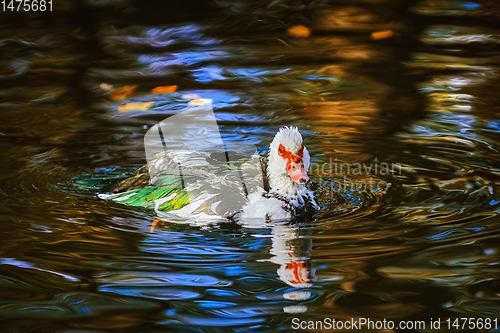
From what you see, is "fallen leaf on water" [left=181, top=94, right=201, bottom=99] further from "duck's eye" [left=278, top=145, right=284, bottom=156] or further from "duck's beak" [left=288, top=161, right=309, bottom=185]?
"duck's beak" [left=288, top=161, right=309, bottom=185]

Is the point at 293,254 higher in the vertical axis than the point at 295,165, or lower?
lower

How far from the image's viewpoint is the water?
407 cm

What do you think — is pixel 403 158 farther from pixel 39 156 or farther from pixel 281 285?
pixel 39 156

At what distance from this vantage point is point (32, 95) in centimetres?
823

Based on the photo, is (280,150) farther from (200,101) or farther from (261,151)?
(200,101)

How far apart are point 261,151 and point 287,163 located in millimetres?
1434

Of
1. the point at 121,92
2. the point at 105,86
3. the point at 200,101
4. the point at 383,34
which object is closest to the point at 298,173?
the point at 200,101

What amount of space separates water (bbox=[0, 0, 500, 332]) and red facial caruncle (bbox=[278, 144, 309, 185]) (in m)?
0.35

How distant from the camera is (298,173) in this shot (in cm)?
533

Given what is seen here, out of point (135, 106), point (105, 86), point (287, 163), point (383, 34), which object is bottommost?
point (135, 106)

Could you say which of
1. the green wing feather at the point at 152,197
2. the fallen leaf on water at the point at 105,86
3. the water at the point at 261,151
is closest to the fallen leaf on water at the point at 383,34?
the water at the point at 261,151

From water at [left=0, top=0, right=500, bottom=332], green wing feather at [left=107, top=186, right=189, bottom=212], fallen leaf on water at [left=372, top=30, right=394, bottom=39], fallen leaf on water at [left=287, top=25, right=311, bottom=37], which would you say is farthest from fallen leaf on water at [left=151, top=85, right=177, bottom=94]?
fallen leaf on water at [left=372, top=30, right=394, bottom=39]

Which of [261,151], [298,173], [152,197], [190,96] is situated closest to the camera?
[298,173]

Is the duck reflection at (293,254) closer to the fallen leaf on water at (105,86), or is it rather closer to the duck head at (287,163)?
the duck head at (287,163)
